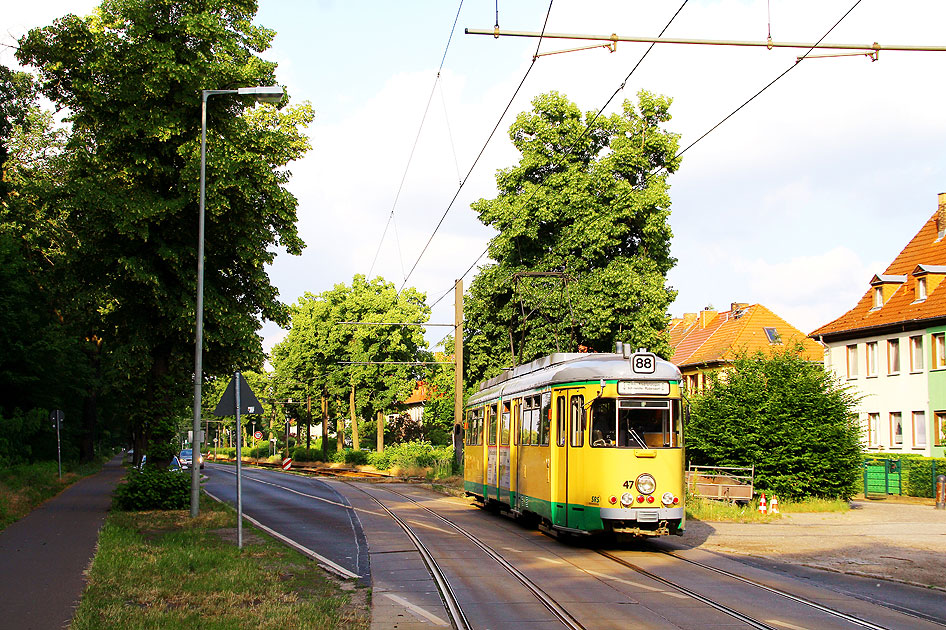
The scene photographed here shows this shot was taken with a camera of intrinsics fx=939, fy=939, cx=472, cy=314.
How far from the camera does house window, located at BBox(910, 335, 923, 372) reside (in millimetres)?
38906

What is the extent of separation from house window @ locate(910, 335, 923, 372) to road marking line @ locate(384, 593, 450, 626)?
3366 centimetres

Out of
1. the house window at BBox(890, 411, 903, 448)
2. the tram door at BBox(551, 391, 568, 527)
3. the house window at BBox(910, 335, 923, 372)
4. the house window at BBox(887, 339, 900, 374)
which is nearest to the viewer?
the tram door at BBox(551, 391, 568, 527)

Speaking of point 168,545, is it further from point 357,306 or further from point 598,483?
point 357,306

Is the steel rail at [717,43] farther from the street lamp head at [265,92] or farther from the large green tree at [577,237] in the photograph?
the large green tree at [577,237]

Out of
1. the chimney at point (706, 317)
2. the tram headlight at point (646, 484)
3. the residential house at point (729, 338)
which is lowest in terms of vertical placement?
the tram headlight at point (646, 484)

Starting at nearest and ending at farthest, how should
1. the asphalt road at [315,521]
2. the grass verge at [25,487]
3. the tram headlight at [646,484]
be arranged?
the asphalt road at [315,521]
the tram headlight at [646,484]
the grass verge at [25,487]

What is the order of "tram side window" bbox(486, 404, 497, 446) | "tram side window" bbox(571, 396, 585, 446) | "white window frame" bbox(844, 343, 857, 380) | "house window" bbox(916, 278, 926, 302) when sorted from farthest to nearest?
1. "white window frame" bbox(844, 343, 857, 380)
2. "house window" bbox(916, 278, 926, 302)
3. "tram side window" bbox(486, 404, 497, 446)
4. "tram side window" bbox(571, 396, 585, 446)

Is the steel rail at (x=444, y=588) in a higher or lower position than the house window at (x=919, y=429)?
lower

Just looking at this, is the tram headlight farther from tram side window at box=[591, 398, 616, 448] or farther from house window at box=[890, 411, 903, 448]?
house window at box=[890, 411, 903, 448]

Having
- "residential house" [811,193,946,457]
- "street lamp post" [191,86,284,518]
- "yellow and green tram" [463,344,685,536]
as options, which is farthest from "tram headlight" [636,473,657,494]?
"residential house" [811,193,946,457]

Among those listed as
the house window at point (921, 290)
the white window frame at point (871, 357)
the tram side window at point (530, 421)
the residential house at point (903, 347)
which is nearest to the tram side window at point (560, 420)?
the tram side window at point (530, 421)

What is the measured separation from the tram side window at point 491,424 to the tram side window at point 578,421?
6.09 m

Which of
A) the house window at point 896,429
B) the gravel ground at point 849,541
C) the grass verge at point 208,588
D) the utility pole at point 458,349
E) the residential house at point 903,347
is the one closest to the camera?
the grass verge at point 208,588

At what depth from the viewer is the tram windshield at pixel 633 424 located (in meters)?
15.5
